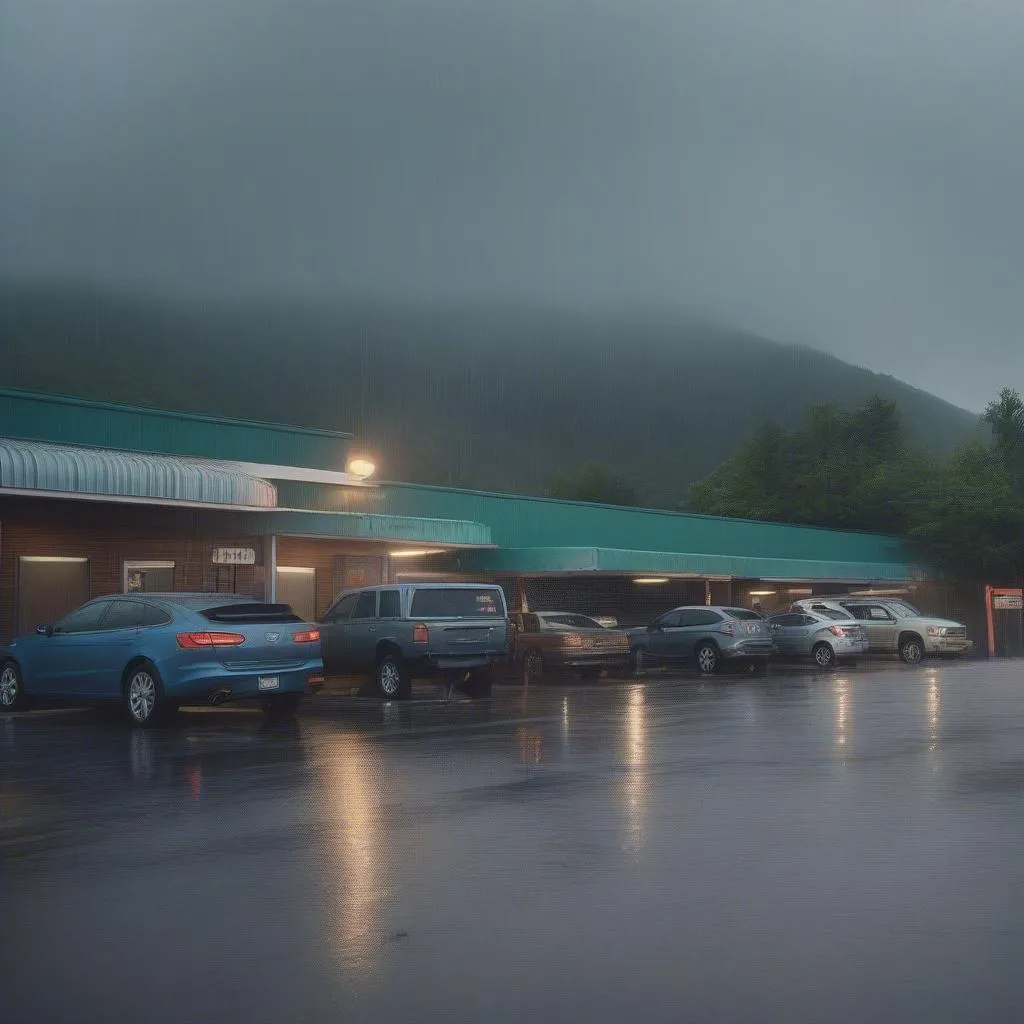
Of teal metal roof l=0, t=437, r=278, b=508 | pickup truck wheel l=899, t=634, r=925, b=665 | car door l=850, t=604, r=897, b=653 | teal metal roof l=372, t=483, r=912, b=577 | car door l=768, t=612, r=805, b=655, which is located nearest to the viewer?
teal metal roof l=0, t=437, r=278, b=508

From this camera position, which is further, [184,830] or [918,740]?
[918,740]

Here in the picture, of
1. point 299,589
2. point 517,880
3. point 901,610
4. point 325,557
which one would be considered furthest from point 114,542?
point 517,880

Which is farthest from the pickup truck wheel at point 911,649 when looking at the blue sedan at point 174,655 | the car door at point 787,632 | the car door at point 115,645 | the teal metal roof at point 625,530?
the car door at point 115,645

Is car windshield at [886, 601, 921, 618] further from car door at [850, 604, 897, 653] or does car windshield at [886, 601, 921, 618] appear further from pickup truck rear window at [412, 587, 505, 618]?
pickup truck rear window at [412, 587, 505, 618]

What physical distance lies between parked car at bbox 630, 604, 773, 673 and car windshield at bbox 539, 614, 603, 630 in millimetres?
3004

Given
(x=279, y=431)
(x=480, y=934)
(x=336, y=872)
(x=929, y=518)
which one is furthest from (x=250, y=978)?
(x=929, y=518)

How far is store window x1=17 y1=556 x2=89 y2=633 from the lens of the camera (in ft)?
90.6

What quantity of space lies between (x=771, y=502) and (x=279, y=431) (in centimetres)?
5967

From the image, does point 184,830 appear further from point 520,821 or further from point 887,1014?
point 887,1014

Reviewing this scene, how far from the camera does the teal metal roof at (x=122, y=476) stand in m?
22.9

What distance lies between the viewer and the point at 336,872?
26.0 feet

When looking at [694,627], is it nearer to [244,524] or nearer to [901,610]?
[901,610]

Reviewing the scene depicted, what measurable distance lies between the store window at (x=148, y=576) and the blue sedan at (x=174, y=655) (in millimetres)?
10238

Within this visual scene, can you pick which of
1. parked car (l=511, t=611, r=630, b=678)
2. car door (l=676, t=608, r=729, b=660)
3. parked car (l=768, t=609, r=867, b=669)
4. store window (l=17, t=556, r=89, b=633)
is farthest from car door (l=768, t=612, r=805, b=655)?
store window (l=17, t=556, r=89, b=633)
